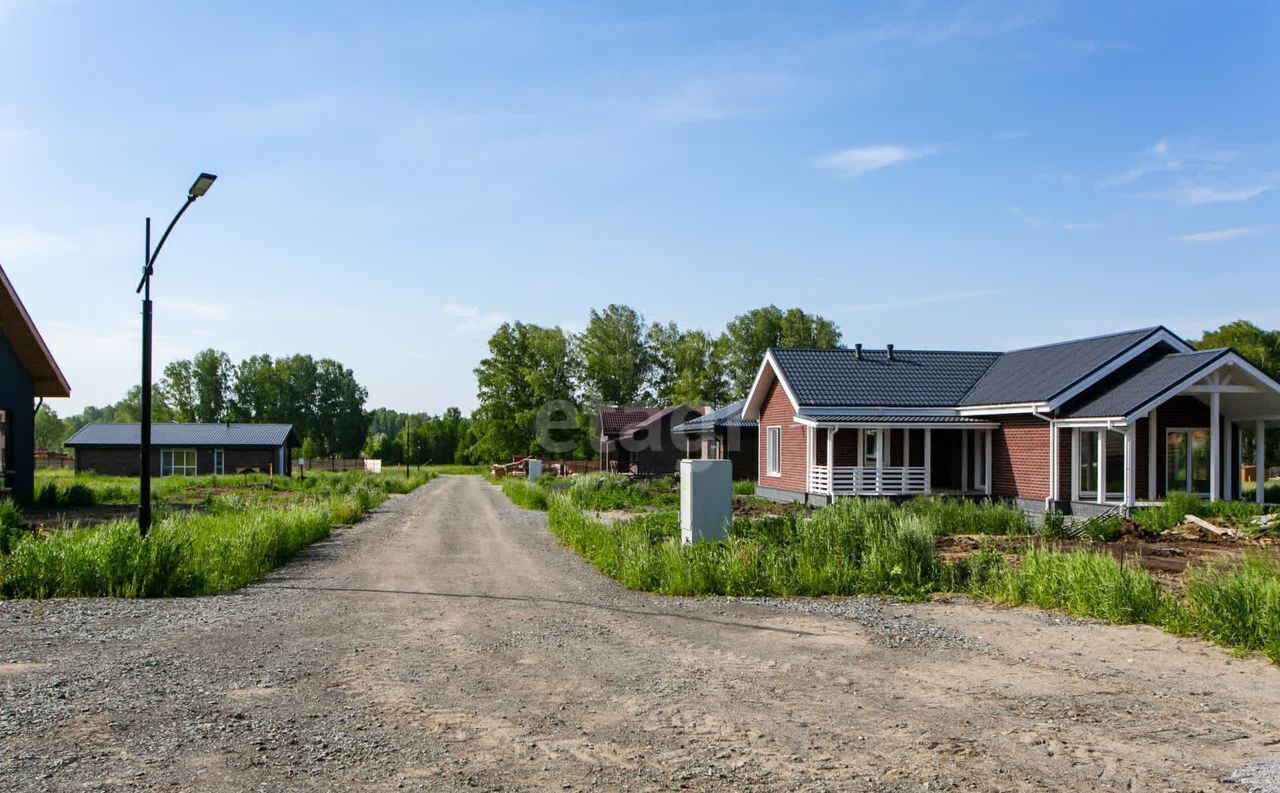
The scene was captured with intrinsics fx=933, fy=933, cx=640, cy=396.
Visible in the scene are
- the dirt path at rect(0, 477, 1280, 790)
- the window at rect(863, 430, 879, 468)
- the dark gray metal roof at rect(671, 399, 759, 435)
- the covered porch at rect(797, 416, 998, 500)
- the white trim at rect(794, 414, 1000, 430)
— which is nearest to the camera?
the dirt path at rect(0, 477, 1280, 790)

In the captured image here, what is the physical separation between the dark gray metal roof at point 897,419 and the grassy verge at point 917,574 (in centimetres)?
1086

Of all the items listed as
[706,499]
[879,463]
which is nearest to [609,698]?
[706,499]

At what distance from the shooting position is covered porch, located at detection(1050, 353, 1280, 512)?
69.3ft

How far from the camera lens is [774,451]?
30.6 metres

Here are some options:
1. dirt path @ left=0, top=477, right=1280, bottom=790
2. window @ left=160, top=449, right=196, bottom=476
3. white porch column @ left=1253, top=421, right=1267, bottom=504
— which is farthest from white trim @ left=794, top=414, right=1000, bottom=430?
window @ left=160, top=449, right=196, bottom=476

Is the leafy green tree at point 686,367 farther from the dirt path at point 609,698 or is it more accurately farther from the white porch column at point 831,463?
the dirt path at point 609,698

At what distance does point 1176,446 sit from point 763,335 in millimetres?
50375

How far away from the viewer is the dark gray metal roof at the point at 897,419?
82.8ft

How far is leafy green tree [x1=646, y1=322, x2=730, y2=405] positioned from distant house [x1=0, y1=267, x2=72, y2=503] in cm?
4916

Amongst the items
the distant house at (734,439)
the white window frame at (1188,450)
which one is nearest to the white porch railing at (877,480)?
the white window frame at (1188,450)

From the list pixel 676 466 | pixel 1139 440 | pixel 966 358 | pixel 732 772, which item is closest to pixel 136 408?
pixel 676 466

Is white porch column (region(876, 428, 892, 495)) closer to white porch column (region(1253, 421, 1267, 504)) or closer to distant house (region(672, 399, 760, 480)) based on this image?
white porch column (region(1253, 421, 1267, 504))

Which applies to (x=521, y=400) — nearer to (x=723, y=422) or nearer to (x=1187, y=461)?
(x=723, y=422)

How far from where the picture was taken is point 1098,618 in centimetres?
945
